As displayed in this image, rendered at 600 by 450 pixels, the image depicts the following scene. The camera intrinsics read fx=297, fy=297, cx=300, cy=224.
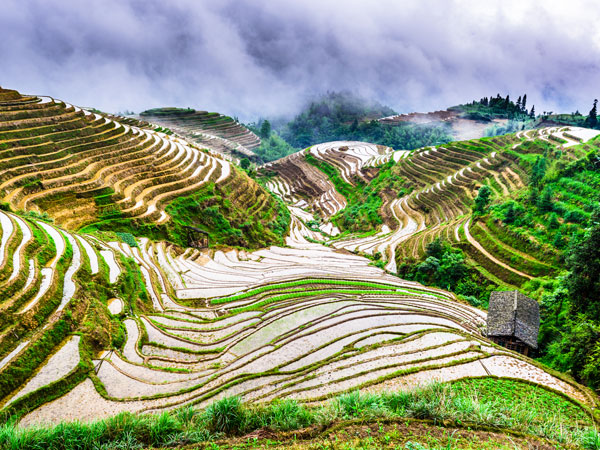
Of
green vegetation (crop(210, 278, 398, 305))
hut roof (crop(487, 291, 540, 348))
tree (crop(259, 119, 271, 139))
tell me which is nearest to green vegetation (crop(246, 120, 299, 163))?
tree (crop(259, 119, 271, 139))

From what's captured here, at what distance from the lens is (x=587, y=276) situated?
1415cm

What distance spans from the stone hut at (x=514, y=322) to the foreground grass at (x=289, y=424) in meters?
7.75

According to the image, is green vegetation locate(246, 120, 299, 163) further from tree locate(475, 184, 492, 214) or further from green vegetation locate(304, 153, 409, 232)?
tree locate(475, 184, 492, 214)

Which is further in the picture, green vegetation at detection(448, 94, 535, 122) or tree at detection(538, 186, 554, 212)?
green vegetation at detection(448, 94, 535, 122)

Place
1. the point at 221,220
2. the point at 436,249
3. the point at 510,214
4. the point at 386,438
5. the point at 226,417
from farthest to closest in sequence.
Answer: the point at 221,220
the point at 436,249
the point at 510,214
the point at 226,417
the point at 386,438

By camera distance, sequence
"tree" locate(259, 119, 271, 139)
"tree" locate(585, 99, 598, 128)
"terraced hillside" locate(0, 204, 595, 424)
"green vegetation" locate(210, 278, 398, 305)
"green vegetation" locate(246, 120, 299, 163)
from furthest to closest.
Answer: "tree" locate(259, 119, 271, 139) < "green vegetation" locate(246, 120, 299, 163) < "tree" locate(585, 99, 598, 128) < "green vegetation" locate(210, 278, 398, 305) < "terraced hillside" locate(0, 204, 595, 424)

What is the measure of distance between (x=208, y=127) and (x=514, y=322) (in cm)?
9558

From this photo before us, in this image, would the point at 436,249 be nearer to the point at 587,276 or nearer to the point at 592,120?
the point at 587,276

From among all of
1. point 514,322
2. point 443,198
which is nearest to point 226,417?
point 514,322

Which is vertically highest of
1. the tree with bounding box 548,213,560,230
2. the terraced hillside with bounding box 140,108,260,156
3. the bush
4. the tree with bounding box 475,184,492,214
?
the terraced hillside with bounding box 140,108,260,156

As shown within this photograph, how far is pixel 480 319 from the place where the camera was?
1711cm

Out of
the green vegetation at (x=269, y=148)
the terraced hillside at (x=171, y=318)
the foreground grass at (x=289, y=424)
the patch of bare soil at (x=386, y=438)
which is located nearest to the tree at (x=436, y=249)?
the terraced hillside at (x=171, y=318)

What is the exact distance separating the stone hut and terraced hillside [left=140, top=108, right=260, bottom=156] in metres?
74.6

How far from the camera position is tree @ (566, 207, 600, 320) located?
13.7 meters
